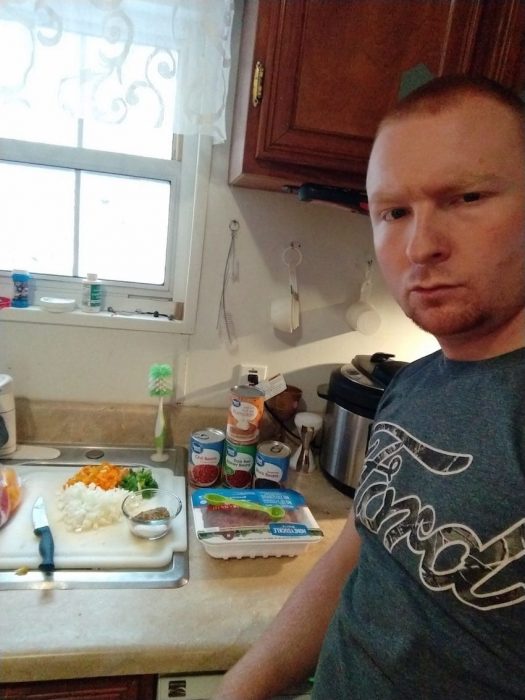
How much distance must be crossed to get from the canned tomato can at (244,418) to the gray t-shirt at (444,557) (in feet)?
1.29

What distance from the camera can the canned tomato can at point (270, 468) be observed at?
0.97 metres

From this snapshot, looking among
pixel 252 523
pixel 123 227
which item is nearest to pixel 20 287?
pixel 123 227

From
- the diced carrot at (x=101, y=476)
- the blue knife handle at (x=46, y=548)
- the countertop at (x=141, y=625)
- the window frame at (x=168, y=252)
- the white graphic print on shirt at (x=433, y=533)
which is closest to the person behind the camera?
the white graphic print on shirt at (x=433, y=533)

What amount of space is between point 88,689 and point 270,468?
0.50 meters

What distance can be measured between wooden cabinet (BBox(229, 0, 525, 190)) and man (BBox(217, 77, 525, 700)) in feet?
0.76

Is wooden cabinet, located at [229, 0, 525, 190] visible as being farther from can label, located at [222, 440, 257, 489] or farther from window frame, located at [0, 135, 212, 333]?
can label, located at [222, 440, 257, 489]

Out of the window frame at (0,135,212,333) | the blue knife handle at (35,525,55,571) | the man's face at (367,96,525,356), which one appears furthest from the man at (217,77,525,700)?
the window frame at (0,135,212,333)

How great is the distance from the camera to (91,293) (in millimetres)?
1122

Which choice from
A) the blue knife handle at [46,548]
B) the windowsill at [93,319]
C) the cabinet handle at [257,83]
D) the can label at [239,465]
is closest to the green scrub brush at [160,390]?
the windowsill at [93,319]

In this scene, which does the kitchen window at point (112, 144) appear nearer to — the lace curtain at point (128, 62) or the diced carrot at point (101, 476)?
the lace curtain at point (128, 62)

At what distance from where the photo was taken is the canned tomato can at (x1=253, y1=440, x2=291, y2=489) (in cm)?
97

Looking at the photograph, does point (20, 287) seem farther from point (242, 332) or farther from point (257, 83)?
point (257, 83)

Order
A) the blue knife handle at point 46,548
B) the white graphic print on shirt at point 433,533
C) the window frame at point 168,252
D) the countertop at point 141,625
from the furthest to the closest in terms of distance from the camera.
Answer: the window frame at point 168,252
the blue knife handle at point 46,548
the countertop at point 141,625
the white graphic print on shirt at point 433,533

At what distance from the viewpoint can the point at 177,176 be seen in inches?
45.3
